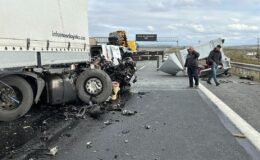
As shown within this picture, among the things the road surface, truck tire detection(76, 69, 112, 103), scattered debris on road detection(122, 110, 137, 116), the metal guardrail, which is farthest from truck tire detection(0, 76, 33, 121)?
the metal guardrail

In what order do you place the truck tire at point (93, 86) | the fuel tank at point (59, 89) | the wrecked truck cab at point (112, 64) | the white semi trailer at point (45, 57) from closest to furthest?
the white semi trailer at point (45, 57) < the fuel tank at point (59, 89) < the truck tire at point (93, 86) < the wrecked truck cab at point (112, 64)

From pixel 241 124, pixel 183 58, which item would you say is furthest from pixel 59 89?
pixel 183 58

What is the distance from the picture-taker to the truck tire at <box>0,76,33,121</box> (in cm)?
889

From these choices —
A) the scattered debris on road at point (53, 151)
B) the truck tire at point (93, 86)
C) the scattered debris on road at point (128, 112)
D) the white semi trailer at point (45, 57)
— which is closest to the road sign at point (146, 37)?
the white semi trailer at point (45, 57)

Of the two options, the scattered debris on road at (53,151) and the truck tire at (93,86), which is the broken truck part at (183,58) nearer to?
the truck tire at (93,86)

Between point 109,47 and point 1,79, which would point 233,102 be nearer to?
point 109,47

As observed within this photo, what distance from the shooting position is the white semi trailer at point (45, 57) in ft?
26.5

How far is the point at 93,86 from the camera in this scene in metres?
12.4

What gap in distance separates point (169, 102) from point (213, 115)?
2.85m

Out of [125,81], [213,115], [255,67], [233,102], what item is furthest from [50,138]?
[255,67]

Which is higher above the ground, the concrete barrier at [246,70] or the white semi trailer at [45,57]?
the white semi trailer at [45,57]

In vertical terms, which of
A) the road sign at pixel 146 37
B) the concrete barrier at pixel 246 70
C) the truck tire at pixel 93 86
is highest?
the road sign at pixel 146 37

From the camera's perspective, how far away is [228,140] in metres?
7.75

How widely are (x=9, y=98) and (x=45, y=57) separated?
1186 millimetres
